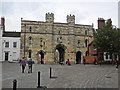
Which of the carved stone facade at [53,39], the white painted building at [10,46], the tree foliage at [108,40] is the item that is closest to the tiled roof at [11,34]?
the white painted building at [10,46]

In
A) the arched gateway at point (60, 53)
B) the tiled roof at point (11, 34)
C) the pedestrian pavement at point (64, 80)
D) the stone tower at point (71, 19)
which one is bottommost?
the pedestrian pavement at point (64, 80)

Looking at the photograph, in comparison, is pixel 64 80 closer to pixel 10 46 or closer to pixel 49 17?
pixel 10 46

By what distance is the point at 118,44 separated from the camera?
4912 cm

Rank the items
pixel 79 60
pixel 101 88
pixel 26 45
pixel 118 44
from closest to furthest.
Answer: pixel 101 88, pixel 118 44, pixel 26 45, pixel 79 60

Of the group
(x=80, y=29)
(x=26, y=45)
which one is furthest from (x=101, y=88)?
(x=80, y=29)

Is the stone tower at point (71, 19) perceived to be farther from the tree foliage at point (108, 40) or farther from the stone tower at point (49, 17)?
the tree foliage at point (108, 40)

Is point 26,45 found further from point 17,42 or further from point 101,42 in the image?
point 101,42

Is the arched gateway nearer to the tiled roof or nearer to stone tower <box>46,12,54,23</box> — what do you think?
stone tower <box>46,12,54,23</box>

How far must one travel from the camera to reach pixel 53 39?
78625mm

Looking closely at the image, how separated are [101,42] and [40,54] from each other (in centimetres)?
3143

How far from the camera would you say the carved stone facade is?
76.2 metres

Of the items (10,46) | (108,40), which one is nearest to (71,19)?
(10,46)

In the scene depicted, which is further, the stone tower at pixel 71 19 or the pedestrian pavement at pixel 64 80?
the stone tower at pixel 71 19

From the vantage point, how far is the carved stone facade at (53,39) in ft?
250
